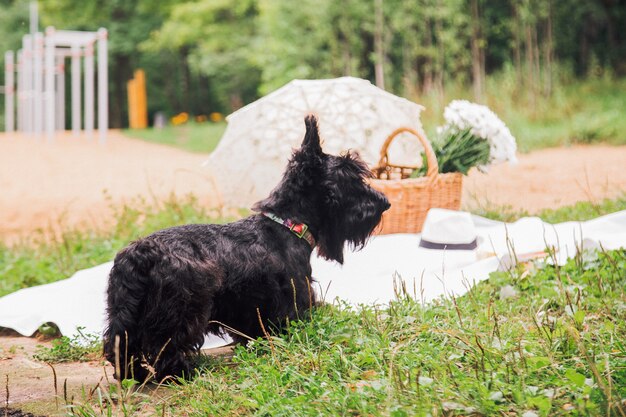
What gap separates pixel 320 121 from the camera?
6906mm

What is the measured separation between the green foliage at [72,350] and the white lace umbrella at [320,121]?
10.6 feet

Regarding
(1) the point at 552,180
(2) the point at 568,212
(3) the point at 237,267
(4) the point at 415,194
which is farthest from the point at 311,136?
(1) the point at 552,180

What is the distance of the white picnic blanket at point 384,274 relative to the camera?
14.7 feet

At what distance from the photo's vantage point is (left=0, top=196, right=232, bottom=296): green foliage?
5582mm

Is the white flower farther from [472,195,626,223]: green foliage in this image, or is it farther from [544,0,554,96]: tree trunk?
[544,0,554,96]: tree trunk

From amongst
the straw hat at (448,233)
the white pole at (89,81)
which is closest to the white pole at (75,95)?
the white pole at (89,81)

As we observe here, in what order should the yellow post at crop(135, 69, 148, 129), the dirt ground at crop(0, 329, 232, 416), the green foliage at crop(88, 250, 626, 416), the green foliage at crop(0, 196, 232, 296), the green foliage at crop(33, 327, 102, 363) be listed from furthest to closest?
1. the yellow post at crop(135, 69, 148, 129)
2. the green foliage at crop(0, 196, 232, 296)
3. the green foliage at crop(33, 327, 102, 363)
4. the dirt ground at crop(0, 329, 232, 416)
5. the green foliage at crop(88, 250, 626, 416)

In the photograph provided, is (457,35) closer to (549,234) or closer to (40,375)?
(549,234)

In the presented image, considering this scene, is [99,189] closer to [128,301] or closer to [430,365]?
[128,301]

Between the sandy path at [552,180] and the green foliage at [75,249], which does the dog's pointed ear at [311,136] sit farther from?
the sandy path at [552,180]

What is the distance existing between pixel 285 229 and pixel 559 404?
1.66 metres

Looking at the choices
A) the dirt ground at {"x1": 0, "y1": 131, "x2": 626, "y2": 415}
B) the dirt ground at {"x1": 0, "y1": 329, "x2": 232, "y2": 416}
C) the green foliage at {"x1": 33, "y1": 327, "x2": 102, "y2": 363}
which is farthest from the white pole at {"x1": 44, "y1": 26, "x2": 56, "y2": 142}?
the green foliage at {"x1": 33, "y1": 327, "x2": 102, "y2": 363}

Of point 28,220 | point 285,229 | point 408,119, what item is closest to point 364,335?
point 285,229

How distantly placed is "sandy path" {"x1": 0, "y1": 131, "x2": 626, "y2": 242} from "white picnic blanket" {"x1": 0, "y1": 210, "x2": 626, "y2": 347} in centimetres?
130
